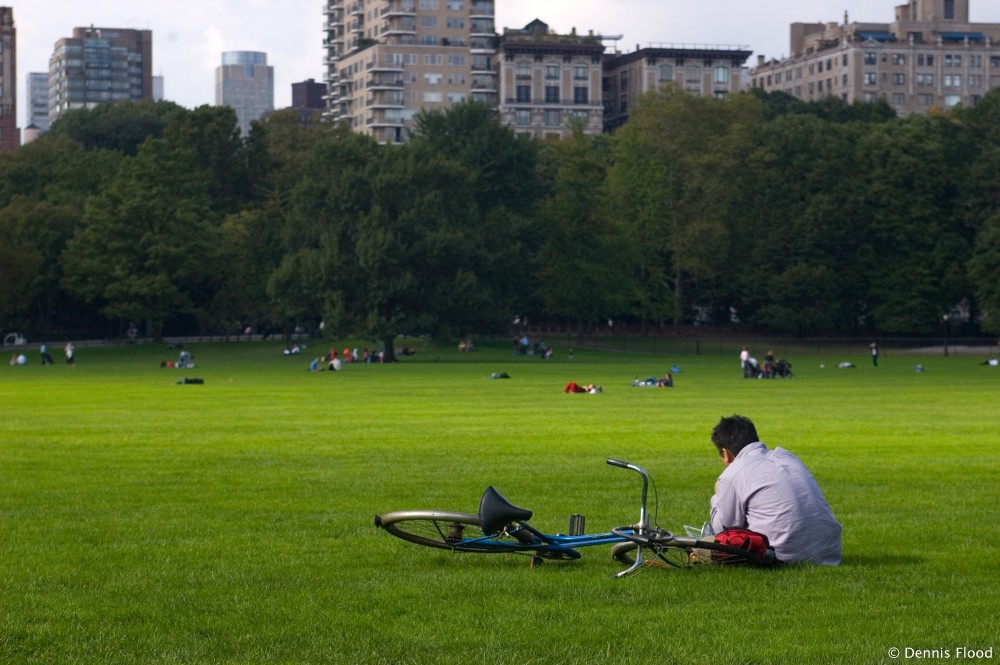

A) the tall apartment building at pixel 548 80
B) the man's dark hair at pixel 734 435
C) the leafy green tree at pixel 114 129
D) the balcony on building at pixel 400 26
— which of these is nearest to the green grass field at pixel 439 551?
the man's dark hair at pixel 734 435

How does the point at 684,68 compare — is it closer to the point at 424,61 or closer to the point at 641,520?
the point at 424,61

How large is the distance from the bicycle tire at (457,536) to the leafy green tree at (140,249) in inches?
3491

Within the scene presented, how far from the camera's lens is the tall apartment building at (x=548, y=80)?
191750 mm

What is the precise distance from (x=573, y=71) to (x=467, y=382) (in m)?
143

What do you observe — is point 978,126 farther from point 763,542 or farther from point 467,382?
point 763,542

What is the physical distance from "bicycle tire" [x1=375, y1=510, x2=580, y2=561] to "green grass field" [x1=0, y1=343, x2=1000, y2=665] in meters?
0.17

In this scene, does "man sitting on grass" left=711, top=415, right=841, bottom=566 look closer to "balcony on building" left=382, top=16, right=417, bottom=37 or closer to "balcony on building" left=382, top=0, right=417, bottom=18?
"balcony on building" left=382, top=0, right=417, bottom=18

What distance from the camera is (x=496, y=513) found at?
12.3 m

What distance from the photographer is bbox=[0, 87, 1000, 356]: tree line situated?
9044 cm

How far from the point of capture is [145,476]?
20203 millimetres

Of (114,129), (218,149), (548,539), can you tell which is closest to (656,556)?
(548,539)

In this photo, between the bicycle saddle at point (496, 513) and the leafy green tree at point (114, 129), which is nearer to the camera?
the bicycle saddle at point (496, 513)

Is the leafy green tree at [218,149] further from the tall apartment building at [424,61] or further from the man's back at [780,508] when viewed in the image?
the man's back at [780,508]

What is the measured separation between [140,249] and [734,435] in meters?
92.2
